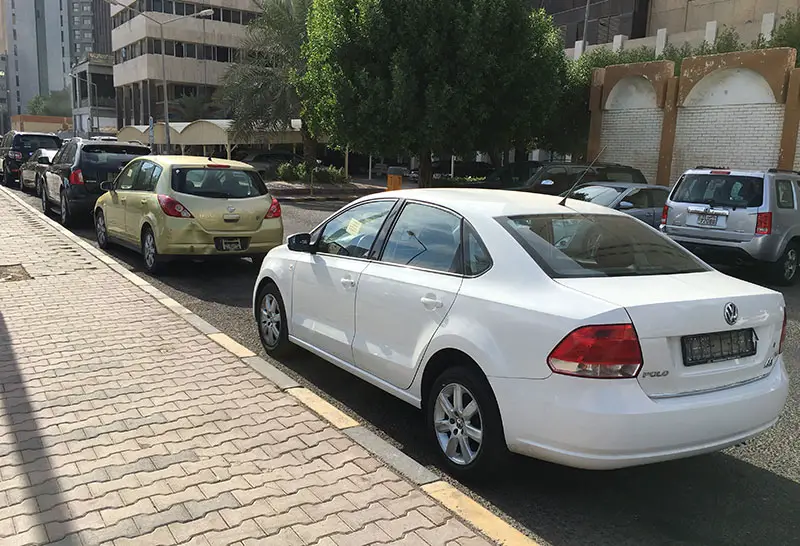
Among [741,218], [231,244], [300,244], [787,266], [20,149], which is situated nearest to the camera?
[300,244]

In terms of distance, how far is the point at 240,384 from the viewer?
5.10 m

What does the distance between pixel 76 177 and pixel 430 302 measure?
11434 millimetres

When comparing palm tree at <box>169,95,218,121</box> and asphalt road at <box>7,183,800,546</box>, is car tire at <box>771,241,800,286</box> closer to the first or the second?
asphalt road at <box>7,183,800,546</box>

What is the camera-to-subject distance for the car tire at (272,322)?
19.0 ft

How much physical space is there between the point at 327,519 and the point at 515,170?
15.8 metres

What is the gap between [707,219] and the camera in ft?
33.4

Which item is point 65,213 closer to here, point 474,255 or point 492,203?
→ point 492,203

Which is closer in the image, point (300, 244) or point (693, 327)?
point (693, 327)

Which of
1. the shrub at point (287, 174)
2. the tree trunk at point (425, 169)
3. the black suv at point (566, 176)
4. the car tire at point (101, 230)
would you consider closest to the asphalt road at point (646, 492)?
the car tire at point (101, 230)

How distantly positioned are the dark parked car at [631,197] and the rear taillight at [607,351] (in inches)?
347

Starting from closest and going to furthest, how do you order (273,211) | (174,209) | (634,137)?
1. (174,209)
2. (273,211)
3. (634,137)

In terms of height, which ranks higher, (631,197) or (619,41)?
(619,41)

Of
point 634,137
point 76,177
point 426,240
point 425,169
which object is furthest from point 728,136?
point 426,240

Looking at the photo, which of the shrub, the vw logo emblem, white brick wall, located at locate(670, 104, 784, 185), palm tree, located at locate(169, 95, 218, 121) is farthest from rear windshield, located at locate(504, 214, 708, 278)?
palm tree, located at locate(169, 95, 218, 121)
